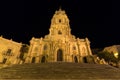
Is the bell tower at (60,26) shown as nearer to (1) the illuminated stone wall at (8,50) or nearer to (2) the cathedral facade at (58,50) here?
(2) the cathedral facade at (58,50)

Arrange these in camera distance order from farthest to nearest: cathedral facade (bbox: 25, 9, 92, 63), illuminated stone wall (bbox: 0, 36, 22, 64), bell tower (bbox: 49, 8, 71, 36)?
bell tower (bbox: 49, 8, 71, 36) → illuminated stone wall (bbox: 0, 36, 22, 64) → cathedral facade (bbox: 25, 9, 92, 63)

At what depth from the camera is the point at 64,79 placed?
1688 centimetres

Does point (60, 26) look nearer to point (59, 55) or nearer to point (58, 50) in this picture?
point (58, 50)

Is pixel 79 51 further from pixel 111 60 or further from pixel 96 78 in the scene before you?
pixel 96 78

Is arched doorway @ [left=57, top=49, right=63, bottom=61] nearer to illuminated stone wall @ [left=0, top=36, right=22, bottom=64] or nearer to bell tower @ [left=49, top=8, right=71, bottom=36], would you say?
bell tower @ [left=49, top=8, right=71, bottom=36]

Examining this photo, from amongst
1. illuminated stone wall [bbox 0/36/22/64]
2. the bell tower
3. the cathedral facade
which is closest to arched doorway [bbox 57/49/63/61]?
the cathedral facade

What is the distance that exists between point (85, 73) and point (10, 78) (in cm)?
987

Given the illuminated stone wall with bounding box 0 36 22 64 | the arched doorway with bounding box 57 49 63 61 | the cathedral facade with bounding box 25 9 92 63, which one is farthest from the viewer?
the illuminated stone wall with bounding box 0 36 22 64

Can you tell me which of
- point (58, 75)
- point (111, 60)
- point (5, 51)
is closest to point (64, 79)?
point (58, 75)

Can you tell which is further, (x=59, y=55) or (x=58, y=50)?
(x=58, y=50)

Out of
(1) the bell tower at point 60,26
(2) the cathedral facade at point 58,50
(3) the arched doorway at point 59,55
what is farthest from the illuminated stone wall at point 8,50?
(3) the arched doorway at point 59,55

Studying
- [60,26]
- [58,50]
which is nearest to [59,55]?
[58,50]

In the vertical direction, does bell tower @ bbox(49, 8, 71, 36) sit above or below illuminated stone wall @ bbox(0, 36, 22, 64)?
above

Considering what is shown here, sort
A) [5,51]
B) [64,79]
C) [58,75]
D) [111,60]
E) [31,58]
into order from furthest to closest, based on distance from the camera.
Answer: [5,51] → [111,60] → [31,58] → [58,75] → [64,79]
